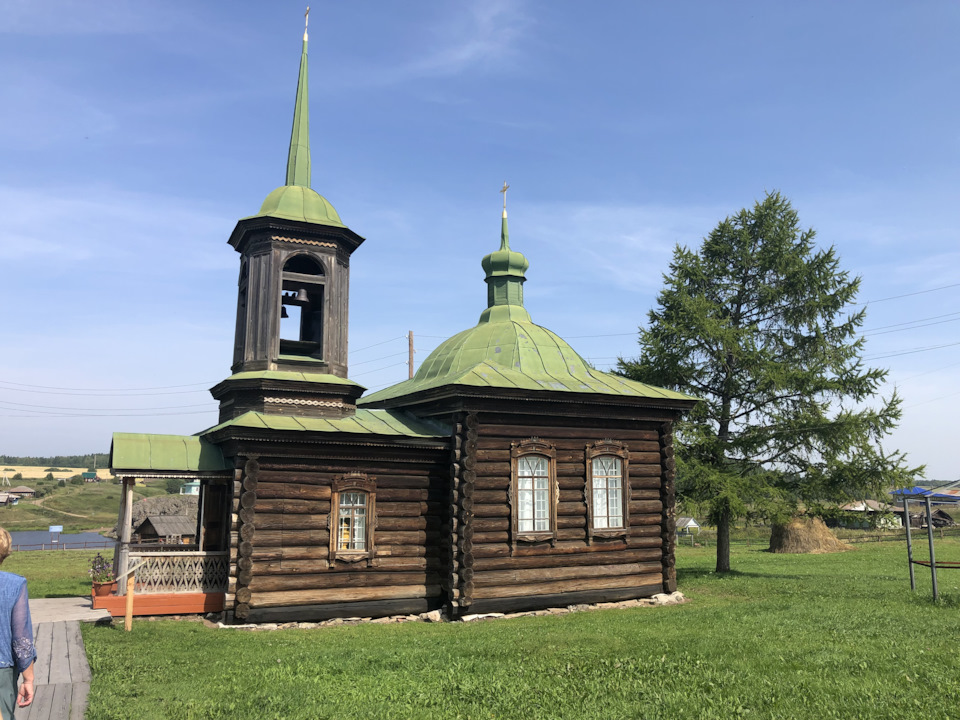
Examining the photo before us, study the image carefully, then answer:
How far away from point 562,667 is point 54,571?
2383cm

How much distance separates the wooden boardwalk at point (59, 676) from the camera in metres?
8.36

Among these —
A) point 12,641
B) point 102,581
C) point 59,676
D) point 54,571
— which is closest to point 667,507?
point 102,581

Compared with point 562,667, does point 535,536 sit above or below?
above

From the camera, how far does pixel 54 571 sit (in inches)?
1086

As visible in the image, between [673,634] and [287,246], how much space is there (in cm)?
1174

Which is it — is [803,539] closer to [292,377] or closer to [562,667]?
[292,377]

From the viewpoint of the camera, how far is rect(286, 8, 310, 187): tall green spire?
1933 centimetres

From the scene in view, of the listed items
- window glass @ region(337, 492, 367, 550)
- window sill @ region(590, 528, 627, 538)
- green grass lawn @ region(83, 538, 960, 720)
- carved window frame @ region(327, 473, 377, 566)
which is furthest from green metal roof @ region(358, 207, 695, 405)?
green grass lawn @ region(83, 538, 960, 720)

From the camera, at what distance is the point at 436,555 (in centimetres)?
1681

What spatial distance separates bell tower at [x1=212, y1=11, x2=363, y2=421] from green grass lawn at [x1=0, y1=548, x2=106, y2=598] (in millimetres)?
6103

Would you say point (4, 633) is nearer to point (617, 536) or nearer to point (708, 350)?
point (617, 536)

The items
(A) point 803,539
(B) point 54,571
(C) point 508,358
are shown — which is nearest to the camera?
(C) point 508,358

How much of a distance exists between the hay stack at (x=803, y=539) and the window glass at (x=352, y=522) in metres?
25.1

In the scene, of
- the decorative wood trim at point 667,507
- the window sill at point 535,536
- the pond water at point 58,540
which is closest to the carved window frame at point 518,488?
the window sill at point 535,536
